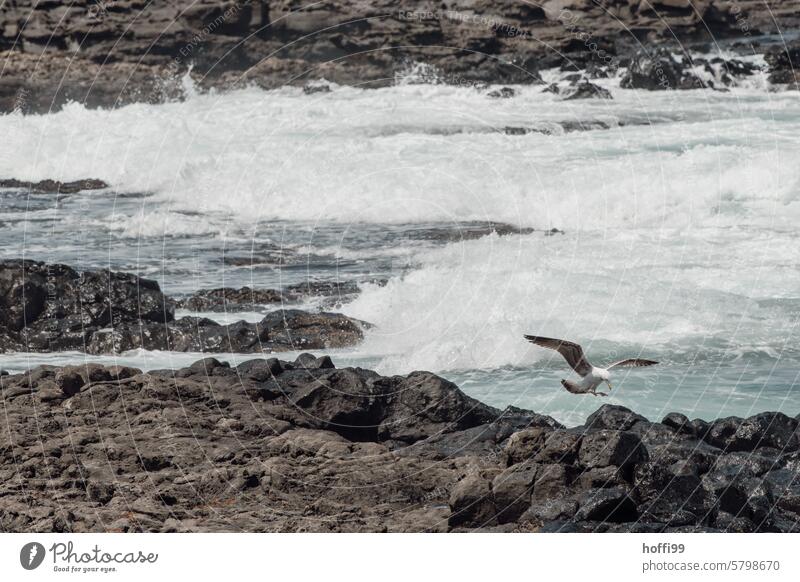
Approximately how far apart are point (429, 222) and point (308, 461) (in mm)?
15023

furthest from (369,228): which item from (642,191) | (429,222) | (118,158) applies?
(118,158)

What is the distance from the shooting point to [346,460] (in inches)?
504

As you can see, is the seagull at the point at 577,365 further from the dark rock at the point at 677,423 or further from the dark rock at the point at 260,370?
the dark rock at the point at 260,370

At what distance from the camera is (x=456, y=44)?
51625mm

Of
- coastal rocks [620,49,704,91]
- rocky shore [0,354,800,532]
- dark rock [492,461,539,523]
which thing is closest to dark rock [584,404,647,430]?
rocky shore [0,354,800,532]

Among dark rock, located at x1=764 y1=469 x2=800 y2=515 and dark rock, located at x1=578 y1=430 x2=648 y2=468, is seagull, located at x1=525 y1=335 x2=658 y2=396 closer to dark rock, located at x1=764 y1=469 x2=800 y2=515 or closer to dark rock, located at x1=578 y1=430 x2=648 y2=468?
dark rock, located at x1=578 y1=430 x2=648 y2=468

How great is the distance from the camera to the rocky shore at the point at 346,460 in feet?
37.8

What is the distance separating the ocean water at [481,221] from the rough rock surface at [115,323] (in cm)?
39

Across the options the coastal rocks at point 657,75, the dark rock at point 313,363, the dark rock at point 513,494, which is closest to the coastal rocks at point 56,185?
the dark rock at point 313,363

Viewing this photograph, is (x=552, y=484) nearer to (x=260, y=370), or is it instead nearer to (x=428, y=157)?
(x=260, y=370)

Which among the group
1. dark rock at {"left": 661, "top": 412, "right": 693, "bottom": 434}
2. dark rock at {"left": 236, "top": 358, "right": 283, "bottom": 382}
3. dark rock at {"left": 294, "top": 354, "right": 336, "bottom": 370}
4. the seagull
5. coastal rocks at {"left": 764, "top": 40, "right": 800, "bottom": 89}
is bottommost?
coastal rocks at {"left": 764, "top": 40, "right": 800, "bottom": 89}

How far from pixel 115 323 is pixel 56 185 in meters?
15.6

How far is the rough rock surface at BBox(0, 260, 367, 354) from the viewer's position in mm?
18359

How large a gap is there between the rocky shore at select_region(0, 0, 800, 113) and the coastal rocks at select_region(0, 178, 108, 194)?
14117mm
